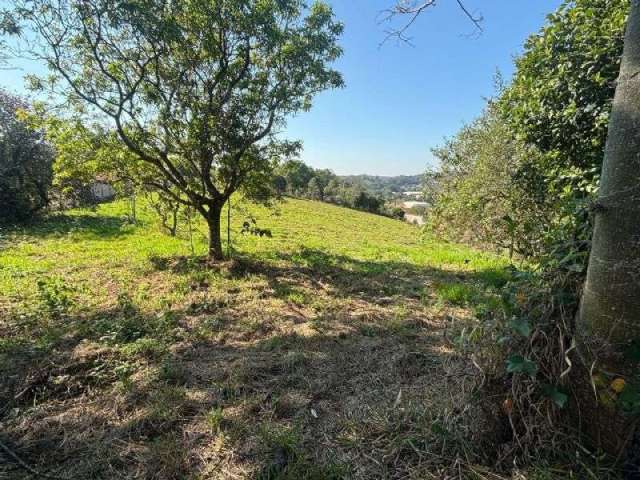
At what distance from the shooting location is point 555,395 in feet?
4.31

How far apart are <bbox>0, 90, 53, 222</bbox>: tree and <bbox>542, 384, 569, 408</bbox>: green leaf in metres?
15.2

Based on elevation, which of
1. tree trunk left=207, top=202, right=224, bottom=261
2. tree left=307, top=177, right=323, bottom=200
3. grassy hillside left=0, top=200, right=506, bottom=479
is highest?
tree left=307, top=177, right=323, bottom=200

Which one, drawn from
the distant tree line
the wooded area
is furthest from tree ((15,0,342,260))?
the distant tree line

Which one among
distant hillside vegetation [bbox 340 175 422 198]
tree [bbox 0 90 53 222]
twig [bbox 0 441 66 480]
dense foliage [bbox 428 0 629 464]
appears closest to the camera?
dense foliage [bbox 428 0 629 464]

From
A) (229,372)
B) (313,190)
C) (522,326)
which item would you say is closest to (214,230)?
(229,372)

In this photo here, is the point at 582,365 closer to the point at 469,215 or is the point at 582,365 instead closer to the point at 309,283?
the point at 309,283

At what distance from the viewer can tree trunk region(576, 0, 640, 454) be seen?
124 centimetres

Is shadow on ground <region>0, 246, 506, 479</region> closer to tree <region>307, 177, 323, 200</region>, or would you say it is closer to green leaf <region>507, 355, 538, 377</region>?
green leaf <region>507, 355, 538, 377</region>

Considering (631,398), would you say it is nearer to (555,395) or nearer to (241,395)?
(555,395)

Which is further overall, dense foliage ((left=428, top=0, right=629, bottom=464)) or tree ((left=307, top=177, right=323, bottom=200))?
tree ((left=307, top=177, right=323, bottom=200))

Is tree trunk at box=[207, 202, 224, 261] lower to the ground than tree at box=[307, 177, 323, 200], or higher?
lower

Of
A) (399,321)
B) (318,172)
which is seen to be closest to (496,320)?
(399,321)

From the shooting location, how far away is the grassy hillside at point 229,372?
1.85m

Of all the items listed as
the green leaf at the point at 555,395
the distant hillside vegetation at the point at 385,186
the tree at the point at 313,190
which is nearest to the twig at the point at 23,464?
the green leaf at the point at 555,395
